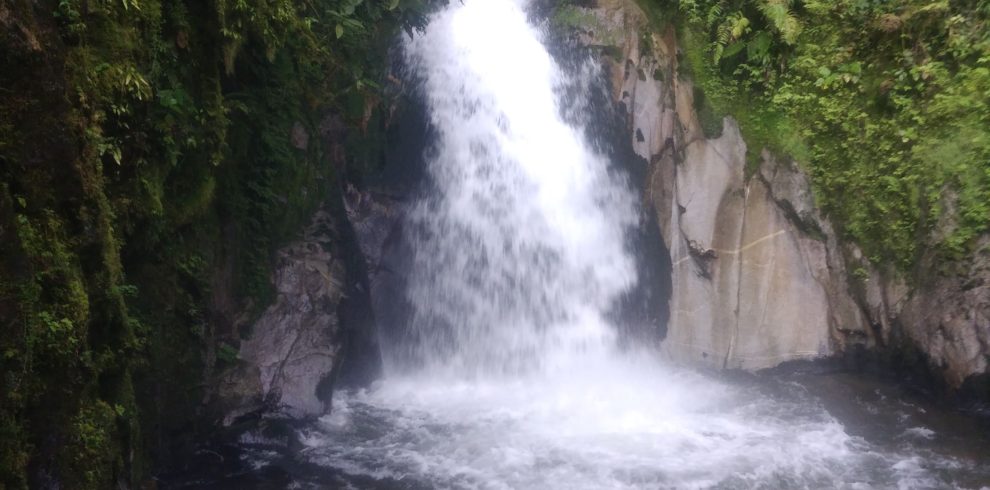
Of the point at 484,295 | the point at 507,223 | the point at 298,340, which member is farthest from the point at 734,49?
the point at 298,340

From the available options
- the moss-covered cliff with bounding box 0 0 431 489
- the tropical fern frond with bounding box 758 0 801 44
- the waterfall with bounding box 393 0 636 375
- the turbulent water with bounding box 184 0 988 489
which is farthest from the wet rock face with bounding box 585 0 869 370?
the moss-covered cliff with bounding box 0 0 431 489

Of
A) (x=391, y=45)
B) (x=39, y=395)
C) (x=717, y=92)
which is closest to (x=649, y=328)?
(x=717, y=92)

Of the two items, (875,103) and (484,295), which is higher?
(875,103)

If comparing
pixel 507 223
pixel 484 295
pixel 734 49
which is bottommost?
pixel 484 295

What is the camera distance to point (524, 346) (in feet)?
35.0

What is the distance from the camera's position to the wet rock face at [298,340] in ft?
26.1

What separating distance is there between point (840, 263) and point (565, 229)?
13.3ft

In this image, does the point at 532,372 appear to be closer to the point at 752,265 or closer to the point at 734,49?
the point at 752,265

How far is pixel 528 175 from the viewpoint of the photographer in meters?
11.3

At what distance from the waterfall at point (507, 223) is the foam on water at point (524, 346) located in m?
0.02

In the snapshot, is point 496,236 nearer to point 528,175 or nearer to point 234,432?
point 528,175

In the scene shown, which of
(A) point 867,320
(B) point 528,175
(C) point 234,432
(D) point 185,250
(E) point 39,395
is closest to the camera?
(E) point 39,395

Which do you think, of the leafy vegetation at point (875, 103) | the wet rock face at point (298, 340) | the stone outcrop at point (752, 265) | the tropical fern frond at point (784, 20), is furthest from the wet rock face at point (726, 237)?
the wet rock face at point (298, 340)

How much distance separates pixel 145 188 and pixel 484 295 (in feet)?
19.2
